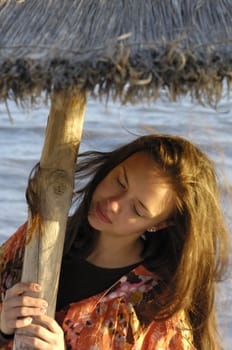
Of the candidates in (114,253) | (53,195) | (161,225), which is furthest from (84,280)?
(53,195)

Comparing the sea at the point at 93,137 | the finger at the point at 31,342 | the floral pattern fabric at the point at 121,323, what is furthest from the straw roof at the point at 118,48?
the sea at the point at 93,137

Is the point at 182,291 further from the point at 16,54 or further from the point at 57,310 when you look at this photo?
the point at 16,54

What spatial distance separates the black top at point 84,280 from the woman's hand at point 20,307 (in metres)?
0.23

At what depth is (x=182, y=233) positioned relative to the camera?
8.62 feet

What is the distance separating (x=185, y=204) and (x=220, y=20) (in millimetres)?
729

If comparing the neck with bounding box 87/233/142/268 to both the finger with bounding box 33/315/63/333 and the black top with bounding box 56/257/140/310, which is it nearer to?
the black top with bounding box 56/257/140/310

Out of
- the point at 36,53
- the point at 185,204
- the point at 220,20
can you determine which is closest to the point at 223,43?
the point at 220,20

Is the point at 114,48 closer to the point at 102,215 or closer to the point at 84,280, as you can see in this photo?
the point at 102,215

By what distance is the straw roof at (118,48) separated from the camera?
184 centimetres

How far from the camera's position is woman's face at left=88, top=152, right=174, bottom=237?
243 centimetres

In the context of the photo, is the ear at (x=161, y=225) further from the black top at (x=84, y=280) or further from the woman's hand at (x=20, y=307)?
the woman's hand at (x=20, y=307)

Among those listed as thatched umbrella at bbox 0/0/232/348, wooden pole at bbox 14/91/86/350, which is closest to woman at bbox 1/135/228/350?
wooden pole at bbox 14/91/86/350

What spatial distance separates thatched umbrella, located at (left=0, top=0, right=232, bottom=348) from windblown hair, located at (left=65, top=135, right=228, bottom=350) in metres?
0.58

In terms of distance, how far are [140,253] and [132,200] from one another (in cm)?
29
